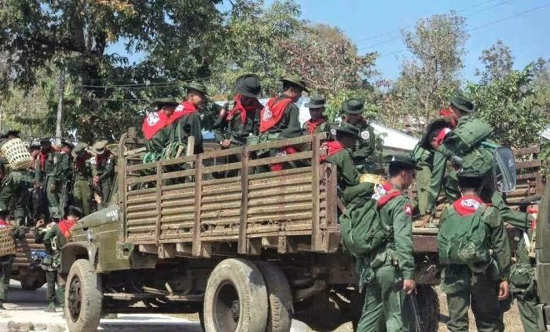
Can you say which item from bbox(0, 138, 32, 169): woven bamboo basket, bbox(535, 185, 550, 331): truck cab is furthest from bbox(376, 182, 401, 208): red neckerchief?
bbox(0, 138, 32, 169): woven bamboo basket

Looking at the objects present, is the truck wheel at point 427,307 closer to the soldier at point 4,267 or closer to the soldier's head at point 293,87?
the soldier's head at point 293,87

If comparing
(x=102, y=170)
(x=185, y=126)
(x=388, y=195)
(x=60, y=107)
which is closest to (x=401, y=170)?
(x=388, y=195)

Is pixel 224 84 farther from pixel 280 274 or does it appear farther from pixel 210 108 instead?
pixel 280 274

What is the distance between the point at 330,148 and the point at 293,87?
1487 millimetres

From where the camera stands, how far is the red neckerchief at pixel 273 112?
9125 mm

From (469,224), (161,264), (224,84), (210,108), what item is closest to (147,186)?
(161,264)

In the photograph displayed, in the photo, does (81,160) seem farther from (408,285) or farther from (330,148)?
(408,285)

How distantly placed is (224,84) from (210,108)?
1823 centimetres

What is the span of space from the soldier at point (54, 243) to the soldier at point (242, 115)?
4.93 m

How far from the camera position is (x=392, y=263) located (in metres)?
7.09

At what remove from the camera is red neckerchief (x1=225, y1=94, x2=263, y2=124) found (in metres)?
9.91

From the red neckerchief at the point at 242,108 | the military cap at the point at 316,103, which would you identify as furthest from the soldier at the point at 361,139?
the red neckerchief at the point at 242,108

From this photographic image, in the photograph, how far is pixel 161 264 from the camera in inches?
416

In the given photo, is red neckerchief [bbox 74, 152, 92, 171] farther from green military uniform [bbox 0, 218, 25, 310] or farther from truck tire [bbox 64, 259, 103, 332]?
truck tire [bbox 64, 259, 103, 332]
